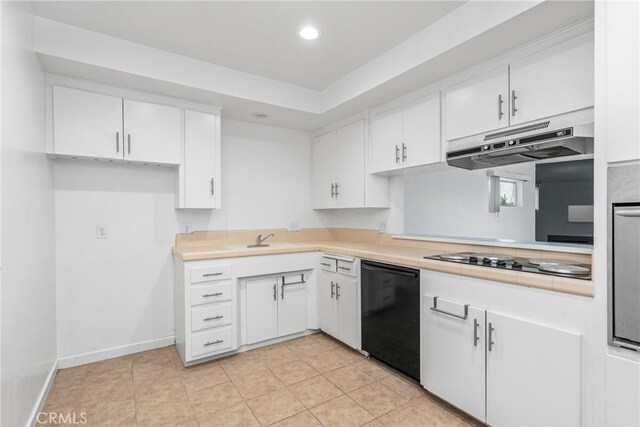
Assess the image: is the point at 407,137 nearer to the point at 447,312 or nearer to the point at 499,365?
the point at 447,312

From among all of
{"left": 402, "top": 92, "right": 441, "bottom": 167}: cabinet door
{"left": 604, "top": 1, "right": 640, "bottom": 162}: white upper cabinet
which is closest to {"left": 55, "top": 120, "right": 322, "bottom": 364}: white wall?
{"left": 402, "top": 92, "right": 441, "bottom": 167}: cabinet door

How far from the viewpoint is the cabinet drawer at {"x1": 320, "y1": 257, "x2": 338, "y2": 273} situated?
10.1ft

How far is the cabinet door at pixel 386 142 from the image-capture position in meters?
2.92

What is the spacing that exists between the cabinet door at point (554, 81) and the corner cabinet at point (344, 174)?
144 cm

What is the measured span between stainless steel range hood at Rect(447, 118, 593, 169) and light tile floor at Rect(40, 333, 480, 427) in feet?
5.40

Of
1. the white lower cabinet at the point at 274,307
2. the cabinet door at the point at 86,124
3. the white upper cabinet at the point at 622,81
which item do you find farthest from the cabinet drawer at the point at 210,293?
the white upper cabinet at the point at 622,81

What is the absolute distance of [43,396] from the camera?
7.00 ft

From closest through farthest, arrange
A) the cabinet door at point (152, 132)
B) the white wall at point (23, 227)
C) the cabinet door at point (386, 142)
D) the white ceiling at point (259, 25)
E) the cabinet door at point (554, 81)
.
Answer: the white wall at point (23, 227) → the cabinet door at point (554, 81) → the white ceiling at point (259, 25) → the cabinet door at point (152, 132) → the cabinet door at point (386, 142)

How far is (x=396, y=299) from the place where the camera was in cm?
239

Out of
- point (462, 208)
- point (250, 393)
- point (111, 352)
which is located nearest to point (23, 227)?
point (111, 352)

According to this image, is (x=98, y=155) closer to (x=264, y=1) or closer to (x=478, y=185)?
(x=264, y=1)

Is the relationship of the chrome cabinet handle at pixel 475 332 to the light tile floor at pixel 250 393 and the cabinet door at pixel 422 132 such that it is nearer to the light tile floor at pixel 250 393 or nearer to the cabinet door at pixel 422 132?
the light tile floor at pixel 250 393

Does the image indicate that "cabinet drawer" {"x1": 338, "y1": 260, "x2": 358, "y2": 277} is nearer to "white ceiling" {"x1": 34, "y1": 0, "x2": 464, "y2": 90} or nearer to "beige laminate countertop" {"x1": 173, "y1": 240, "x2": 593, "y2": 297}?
"beige laminate countertop" {"x1": 173, "y1": 240, "x2": 593, "y2": 297}

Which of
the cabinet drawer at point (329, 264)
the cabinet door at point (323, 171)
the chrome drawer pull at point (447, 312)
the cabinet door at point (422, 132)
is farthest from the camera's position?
the cabinet door at point (323, 171)
